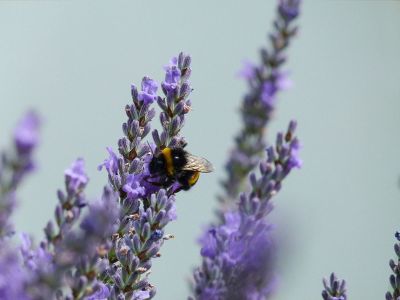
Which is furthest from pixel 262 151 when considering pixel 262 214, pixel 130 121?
pixel 130 121

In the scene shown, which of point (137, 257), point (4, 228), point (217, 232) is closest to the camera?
point (4, 228)

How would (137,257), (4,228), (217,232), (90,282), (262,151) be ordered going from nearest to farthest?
(4,228) < (90,282) < (217,232) < (262,151) < (137,257)

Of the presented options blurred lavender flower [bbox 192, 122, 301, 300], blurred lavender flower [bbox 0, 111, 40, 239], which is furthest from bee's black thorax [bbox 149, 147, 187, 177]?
blurred lavender flower [bbox 0, 111, 40, 239]

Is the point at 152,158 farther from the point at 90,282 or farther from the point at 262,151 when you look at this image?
the point at 90,282

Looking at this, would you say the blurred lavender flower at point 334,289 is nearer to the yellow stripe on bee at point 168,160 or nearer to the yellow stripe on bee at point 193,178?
the yellow stripe on bee at point 168,160

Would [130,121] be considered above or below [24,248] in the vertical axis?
above

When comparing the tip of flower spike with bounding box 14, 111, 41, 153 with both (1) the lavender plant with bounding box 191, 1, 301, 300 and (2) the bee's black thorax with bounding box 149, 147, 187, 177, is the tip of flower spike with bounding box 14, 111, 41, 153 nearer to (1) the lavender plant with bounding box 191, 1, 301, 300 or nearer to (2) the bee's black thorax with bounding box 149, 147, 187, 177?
(1) the lavender plant with bounding box 191, 1, 301, 300

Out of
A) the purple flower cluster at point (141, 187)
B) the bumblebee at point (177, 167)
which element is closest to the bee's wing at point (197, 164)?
the bumblebee at point (177, 167)
